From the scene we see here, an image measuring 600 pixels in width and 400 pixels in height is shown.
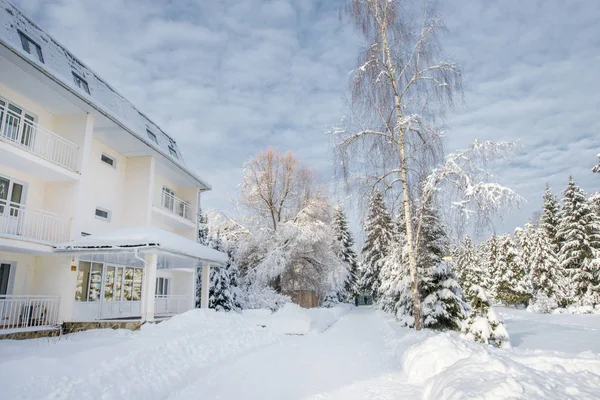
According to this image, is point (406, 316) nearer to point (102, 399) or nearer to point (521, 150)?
point (521, 150)

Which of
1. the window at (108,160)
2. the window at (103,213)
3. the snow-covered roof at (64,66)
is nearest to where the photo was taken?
the snow-covered roof at (64,66)

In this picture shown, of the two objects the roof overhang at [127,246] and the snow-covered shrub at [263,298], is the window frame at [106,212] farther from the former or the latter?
the snow-covered shrub at [263,298]

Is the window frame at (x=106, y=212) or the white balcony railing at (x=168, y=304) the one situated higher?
the window frame at (x=106, y=212)

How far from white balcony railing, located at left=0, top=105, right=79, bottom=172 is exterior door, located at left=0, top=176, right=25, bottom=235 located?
1.38m

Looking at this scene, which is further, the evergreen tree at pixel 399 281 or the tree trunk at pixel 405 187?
the evergreen tree at pixel 399 281

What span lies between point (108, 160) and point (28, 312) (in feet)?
26.2

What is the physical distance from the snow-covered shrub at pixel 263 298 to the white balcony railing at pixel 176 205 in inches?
290

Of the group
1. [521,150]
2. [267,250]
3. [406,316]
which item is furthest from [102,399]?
[267,250]

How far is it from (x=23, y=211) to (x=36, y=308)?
3.28 m

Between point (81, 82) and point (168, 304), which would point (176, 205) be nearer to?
point (168, 304)

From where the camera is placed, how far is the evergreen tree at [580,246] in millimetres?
31484

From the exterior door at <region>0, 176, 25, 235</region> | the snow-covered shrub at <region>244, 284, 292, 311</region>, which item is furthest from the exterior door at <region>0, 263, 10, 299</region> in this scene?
the snow-covered shrub at <region>244, 284, 292, 311</region>

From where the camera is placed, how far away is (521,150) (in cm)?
1071

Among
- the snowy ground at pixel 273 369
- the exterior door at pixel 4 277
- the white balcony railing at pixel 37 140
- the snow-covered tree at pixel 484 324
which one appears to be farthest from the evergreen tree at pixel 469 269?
the exterior door at pixel 4 277
